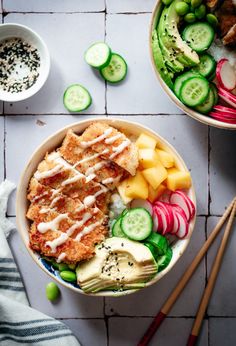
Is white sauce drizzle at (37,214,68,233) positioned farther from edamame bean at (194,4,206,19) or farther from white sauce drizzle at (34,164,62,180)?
edamame bean at (194,4,206,19)

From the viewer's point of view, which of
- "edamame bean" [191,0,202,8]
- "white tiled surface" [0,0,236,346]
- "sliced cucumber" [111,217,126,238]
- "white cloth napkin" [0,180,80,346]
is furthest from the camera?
"white tiled surface" [0,0,236,346]

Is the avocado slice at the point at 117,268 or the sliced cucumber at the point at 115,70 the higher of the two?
the sliced cucumber at the point at 115,70

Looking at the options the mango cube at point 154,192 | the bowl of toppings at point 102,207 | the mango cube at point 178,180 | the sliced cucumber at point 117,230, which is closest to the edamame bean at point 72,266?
the bowl of toppings at point 102,207

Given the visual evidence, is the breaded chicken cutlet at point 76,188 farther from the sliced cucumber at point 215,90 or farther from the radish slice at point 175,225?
the sliced cucumber at point 215,90

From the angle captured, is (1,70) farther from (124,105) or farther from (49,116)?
(124,105)

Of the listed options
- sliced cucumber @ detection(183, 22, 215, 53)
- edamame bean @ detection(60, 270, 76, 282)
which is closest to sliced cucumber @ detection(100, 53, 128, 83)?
sliced cucumber @ detection(183, 22, 215, 53)

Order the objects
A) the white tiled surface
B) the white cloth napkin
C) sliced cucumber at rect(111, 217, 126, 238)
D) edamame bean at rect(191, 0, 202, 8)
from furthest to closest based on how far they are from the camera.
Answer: the white tiled surface
the white cloth napkin
sliced cucumber at rect(111, 217, 126, 238)
edamame bean at rect(191, 0, 202, 8)

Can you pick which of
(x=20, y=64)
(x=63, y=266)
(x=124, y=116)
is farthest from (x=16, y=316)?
(x=20, y=64)
